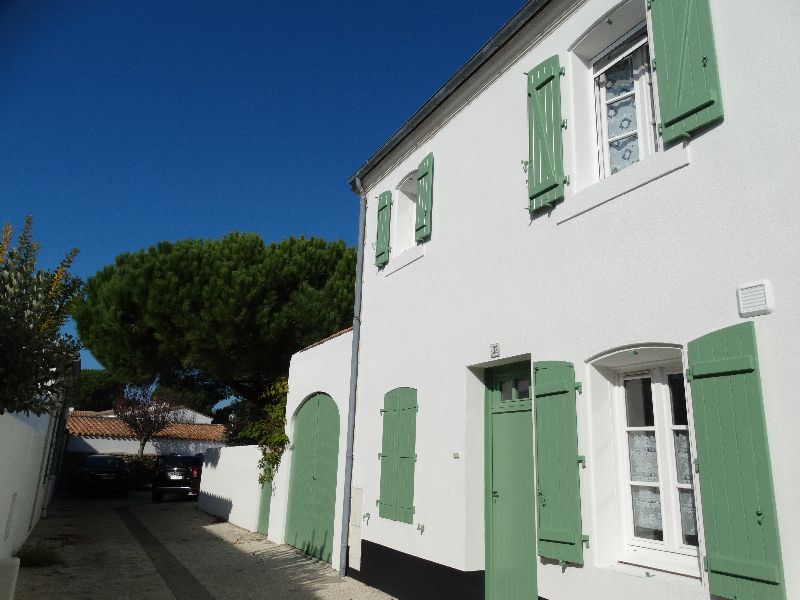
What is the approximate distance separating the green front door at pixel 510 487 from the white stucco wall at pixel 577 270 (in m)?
0.14

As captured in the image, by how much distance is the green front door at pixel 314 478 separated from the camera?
8820 mm

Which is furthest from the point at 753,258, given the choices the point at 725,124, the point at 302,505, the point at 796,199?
the point at 302,505

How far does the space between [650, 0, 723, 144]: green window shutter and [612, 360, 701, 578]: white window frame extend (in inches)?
66.2

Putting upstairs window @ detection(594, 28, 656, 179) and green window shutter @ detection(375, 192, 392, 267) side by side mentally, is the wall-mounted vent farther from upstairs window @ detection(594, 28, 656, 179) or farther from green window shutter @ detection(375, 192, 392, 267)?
green window shutter @ detection(375, 192, 392, 267)

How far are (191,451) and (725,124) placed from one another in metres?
36.3

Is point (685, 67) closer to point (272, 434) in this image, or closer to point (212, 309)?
point (272, 434)

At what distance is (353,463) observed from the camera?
8195 millimetres

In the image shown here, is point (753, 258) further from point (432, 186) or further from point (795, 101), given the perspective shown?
point (432, 186)

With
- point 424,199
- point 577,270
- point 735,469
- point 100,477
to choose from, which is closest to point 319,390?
point 424,199

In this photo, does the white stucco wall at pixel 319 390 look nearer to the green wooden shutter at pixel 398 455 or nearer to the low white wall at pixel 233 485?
the green wooden shutter at pixel 398 455

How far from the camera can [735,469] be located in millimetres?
3582

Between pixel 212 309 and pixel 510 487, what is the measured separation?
10655mm

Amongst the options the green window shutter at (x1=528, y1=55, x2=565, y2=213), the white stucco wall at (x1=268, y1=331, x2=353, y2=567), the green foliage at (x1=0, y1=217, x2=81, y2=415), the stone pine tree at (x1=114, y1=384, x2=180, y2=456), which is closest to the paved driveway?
the white stucco wall at (x1=268, y1=331, x2=353, y2=567)

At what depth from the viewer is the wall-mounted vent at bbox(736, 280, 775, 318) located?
3.60 m
